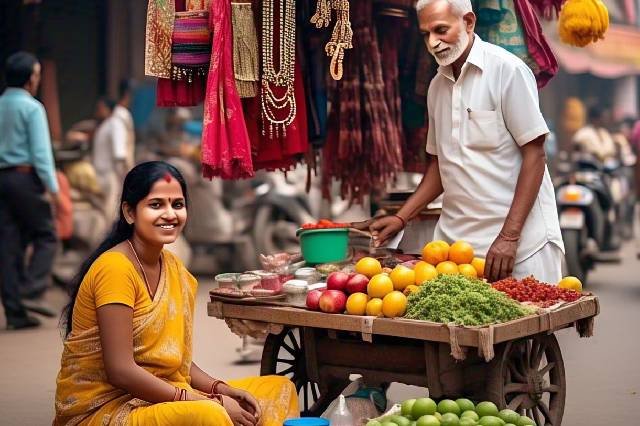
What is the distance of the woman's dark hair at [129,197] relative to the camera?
4.31 metres

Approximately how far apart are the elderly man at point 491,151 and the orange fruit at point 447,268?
0.79ft

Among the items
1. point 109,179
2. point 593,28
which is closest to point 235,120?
point 593,28

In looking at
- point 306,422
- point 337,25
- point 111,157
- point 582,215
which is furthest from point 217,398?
point 111,157

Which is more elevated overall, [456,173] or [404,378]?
[456,173]

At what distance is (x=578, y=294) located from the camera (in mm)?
4867

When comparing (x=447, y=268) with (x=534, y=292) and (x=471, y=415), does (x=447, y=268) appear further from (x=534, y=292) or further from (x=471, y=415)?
(x=471, y=415)

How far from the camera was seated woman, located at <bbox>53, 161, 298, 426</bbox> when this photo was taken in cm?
414

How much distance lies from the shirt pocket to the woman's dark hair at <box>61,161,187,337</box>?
54.5 inches

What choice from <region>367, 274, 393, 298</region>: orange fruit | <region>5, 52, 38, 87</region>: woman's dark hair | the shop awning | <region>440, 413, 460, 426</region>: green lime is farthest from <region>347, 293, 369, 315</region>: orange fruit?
the shop awning

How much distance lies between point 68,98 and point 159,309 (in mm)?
9935

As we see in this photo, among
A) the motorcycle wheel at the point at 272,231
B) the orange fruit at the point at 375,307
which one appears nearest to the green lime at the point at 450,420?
the orange fruit at the point at 375,307

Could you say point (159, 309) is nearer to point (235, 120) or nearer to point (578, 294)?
point (235, 120)

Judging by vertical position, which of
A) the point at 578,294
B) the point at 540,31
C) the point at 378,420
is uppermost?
the point at 540,31

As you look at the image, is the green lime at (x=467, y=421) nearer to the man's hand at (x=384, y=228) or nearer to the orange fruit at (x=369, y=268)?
the orange fruit at (x=369, y=268)
